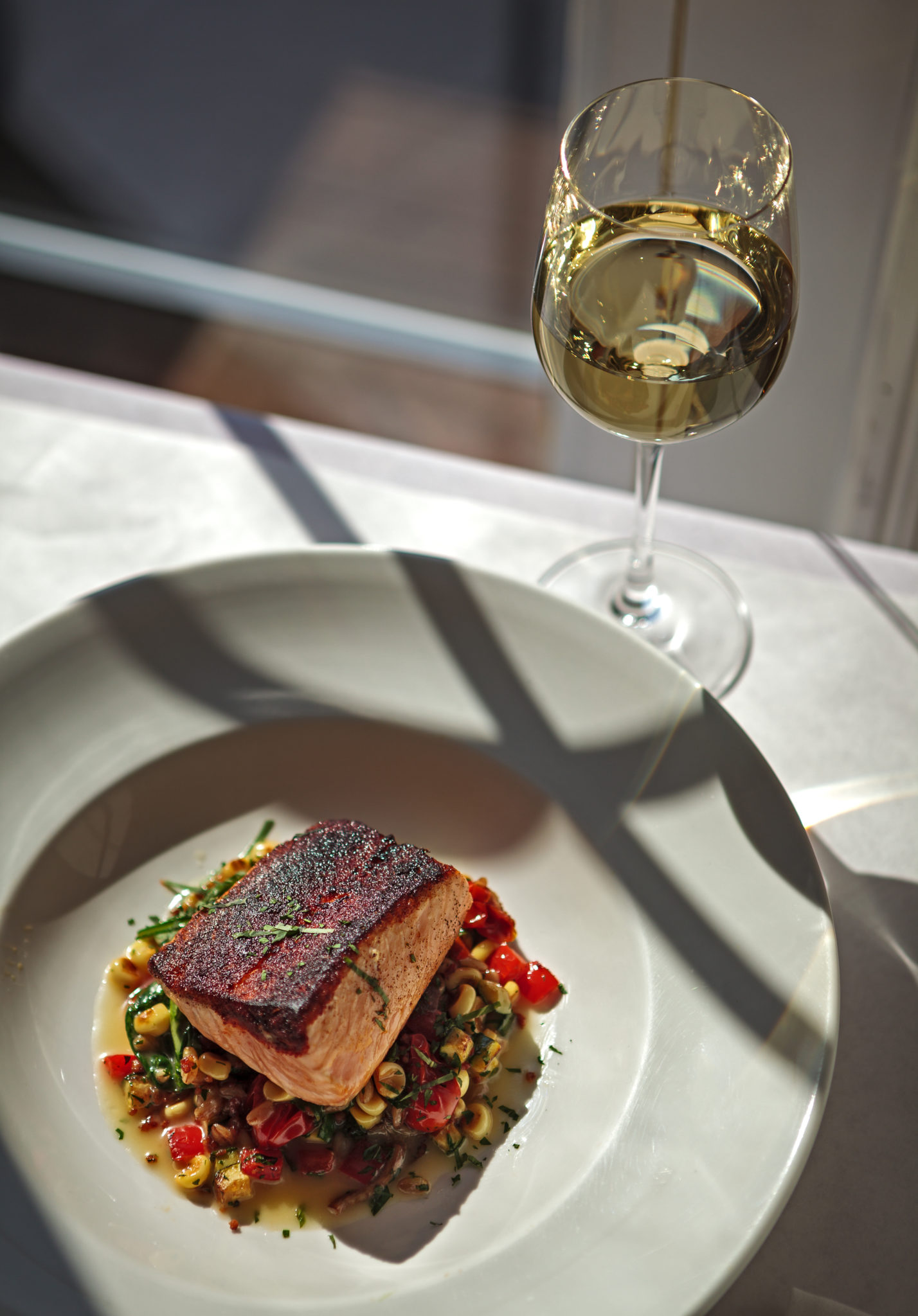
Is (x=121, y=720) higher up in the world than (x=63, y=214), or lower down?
higher up

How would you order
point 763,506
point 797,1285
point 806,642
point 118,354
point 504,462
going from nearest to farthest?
point 797,1285 → point 806,642 → point 763,506 → point 504,462 → point 118,354

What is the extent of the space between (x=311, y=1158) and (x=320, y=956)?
180 millimetres

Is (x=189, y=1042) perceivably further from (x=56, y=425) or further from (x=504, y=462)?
(x=504, y=462)

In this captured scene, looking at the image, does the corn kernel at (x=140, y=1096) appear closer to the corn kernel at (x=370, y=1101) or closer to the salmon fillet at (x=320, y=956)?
the salmon fillet at (x=320, y=956)

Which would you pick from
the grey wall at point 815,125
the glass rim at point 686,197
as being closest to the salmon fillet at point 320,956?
the glass rim at point 686,197

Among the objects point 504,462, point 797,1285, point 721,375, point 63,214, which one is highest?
point 721,375

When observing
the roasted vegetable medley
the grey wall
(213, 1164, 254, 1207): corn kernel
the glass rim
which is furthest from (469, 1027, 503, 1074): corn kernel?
the grey wall

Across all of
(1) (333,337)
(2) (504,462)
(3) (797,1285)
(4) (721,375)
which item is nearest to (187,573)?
(4) (721,375)

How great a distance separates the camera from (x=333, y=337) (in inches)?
173

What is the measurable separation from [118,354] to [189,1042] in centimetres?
365

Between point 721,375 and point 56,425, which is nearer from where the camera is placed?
point 721,375

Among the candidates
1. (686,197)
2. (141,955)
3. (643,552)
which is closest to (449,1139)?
(141,955)

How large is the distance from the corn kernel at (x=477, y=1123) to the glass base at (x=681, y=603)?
605 millimetres

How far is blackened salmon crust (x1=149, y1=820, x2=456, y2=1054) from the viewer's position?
3.25ft
